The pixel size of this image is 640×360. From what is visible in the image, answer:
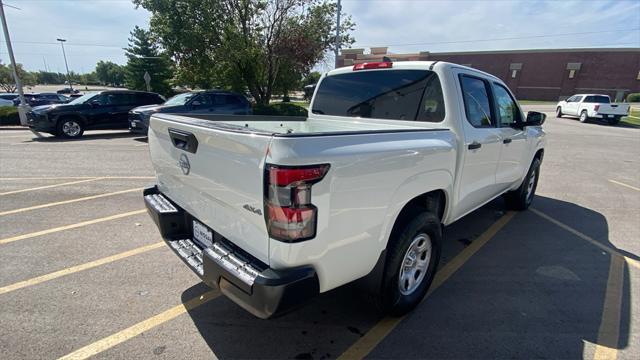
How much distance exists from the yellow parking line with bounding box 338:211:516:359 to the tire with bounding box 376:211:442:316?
0.13 meters

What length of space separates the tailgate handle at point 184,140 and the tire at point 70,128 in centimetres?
1164

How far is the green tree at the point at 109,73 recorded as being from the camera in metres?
113

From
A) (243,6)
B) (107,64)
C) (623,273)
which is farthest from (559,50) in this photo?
(107,64)

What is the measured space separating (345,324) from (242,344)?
808 millimetres

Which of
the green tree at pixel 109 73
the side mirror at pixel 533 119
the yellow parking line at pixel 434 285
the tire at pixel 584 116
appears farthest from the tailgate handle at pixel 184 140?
the green tree at pixel 109 73

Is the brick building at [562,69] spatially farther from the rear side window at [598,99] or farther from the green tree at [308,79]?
the rear side window at [598,99]

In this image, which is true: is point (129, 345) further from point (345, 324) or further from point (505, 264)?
point (505, 264)

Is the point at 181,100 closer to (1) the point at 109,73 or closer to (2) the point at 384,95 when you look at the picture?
(2) the point at 384,95

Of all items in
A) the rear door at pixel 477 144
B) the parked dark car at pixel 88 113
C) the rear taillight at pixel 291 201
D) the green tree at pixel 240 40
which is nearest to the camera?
the rear taillight at pixel 291 201

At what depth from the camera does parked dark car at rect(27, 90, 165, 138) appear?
11.1m

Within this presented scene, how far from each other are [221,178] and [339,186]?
77 centimetres

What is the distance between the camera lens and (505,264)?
147 inches

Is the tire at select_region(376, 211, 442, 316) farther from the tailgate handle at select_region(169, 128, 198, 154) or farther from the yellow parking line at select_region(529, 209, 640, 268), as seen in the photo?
the yellow parking line at select_region(529, 209, 640, 268)

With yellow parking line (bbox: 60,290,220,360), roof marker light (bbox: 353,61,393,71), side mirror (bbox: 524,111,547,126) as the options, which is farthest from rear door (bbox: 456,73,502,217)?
yellow parking line (bbox: 60,290,220,360)
